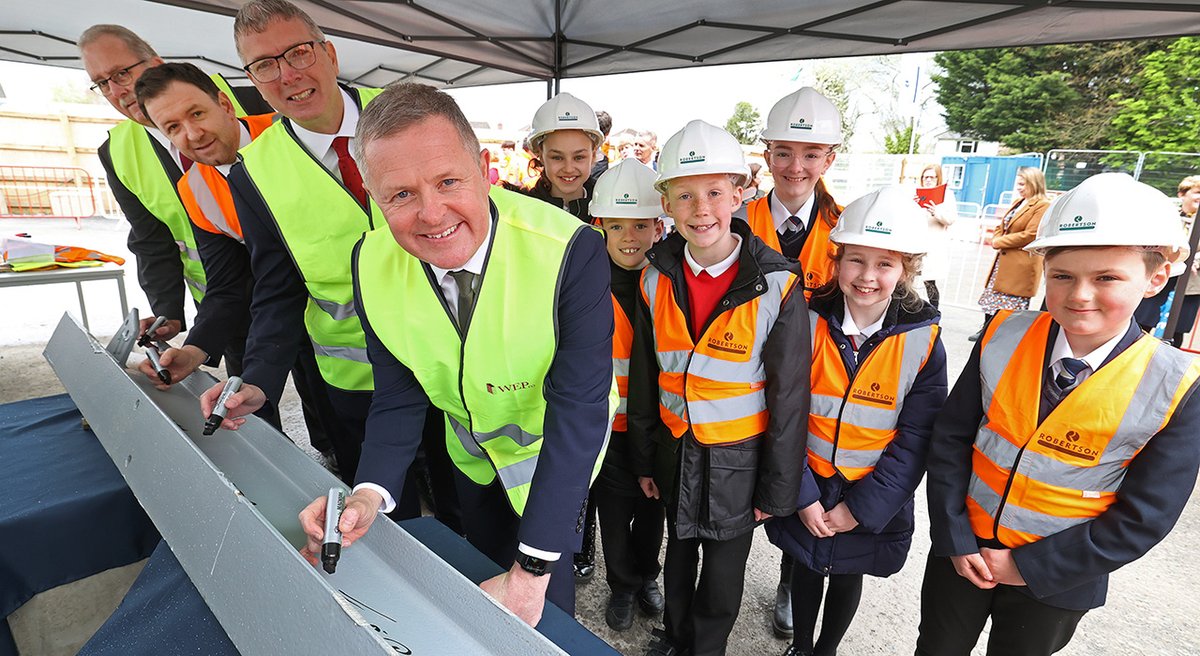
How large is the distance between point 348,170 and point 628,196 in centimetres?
104

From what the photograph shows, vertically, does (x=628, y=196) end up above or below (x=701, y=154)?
below

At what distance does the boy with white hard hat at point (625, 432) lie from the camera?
2260 millimetres

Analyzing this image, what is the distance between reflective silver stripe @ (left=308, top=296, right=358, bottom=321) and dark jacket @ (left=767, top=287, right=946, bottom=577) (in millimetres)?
1627

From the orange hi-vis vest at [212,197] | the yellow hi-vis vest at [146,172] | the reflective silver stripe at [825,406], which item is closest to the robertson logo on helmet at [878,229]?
the reflective silver stripe at [825,406]

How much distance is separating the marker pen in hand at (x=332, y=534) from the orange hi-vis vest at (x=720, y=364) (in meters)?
1.09

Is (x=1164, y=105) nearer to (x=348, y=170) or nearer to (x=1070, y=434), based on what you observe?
(x=1070, y=434)

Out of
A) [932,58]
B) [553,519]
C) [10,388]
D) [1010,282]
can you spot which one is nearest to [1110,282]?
[553,519]

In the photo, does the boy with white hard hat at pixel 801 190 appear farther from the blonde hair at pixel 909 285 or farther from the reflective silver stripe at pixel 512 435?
the reflective silver stripe at pixel 512 435

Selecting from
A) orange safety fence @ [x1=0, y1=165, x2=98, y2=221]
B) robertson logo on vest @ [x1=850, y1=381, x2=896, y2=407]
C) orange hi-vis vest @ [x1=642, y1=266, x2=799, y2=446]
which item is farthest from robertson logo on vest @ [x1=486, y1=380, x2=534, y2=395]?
orange safety fence @ [x1=0, y1=165, x2=98, y2=221]

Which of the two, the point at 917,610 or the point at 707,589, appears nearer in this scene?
the point at 707,589

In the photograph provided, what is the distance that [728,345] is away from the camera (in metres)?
1.83

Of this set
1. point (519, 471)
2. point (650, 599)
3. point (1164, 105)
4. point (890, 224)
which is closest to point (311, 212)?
point (519, 471)

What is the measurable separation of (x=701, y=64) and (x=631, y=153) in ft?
5.06

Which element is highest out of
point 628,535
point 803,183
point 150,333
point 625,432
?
Answer: point 803,183
